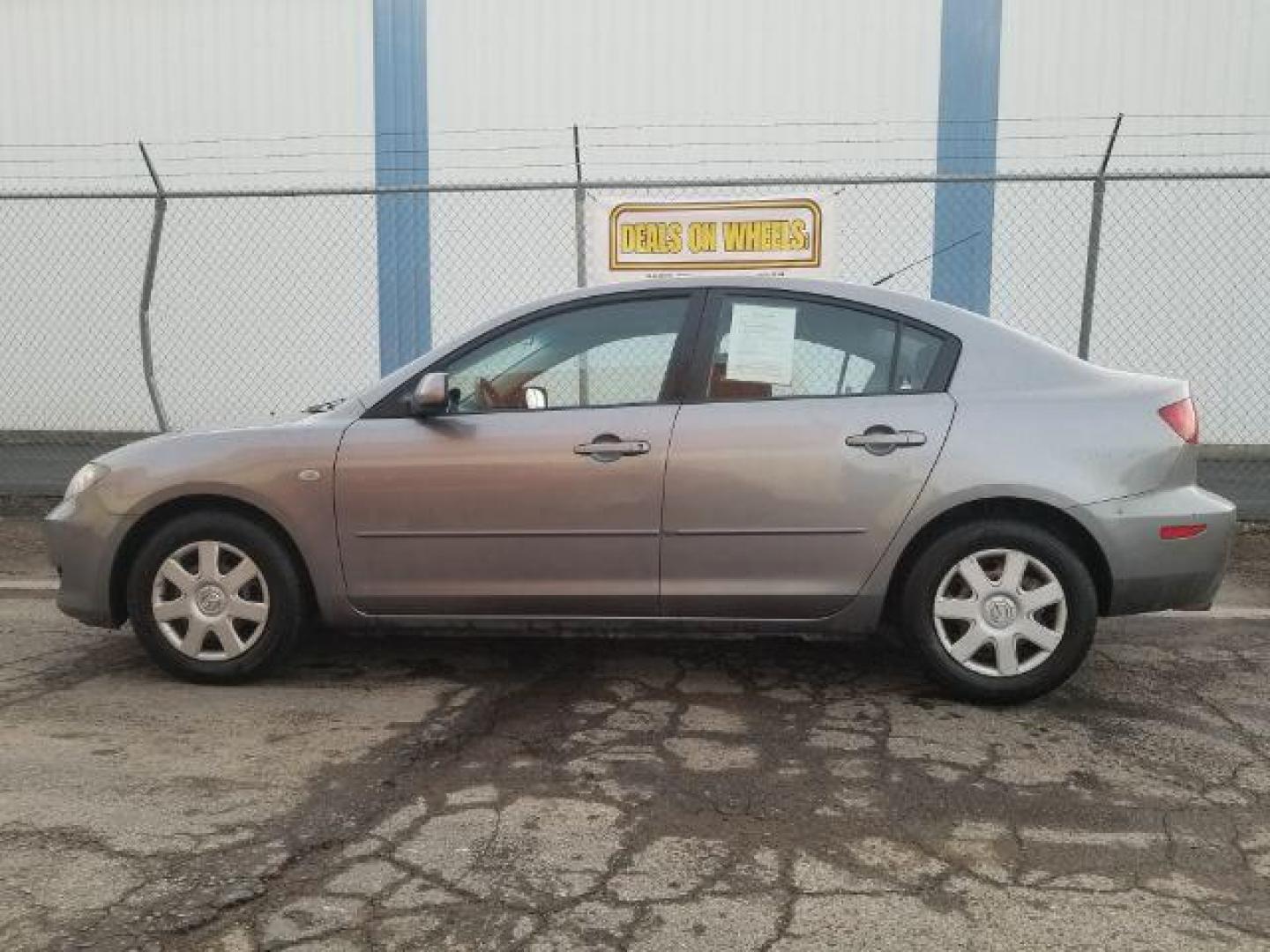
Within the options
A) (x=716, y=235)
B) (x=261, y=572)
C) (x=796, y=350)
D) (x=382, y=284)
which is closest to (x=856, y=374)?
(x=796, y=350)

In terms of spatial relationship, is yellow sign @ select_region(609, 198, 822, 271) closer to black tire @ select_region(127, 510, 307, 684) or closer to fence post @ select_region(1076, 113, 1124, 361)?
fence post @ select_region(1076, 113, 1124, 361)

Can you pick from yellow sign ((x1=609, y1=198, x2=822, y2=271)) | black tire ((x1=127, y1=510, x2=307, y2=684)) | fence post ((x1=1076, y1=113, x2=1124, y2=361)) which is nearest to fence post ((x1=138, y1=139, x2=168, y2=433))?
yellow sign ((x1=609, y1=198, x2=822, y2=271))

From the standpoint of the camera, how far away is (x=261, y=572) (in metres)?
4.23

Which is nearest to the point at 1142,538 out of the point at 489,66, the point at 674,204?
the point at 674,204

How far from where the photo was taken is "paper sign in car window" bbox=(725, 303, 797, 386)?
4141mm

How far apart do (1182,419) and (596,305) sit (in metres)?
2.11

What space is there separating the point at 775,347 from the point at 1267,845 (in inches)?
85.4

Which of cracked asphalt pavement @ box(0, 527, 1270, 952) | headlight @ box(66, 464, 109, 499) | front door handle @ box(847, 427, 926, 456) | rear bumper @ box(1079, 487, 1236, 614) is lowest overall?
cracked asphalt pavement @ box(0, 527, 1270, 952)

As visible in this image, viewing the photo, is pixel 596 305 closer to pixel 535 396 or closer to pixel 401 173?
pixel 535 396

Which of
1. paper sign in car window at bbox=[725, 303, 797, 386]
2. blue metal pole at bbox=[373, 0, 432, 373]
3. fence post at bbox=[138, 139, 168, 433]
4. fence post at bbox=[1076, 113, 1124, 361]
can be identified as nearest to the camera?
paper sign in car window at bbox=[725, 303, 797, 386]

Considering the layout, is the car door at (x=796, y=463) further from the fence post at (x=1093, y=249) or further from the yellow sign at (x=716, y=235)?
the fence post at (x=1093, y=249)

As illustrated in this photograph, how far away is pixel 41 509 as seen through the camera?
7805mm

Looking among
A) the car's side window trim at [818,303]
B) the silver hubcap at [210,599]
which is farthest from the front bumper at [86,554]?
the car's side window trim at [818,303]

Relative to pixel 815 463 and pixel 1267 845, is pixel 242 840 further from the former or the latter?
pixel 1267 845
